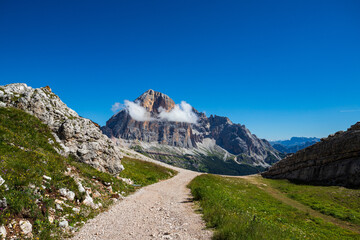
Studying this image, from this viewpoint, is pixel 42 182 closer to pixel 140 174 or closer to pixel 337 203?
pixel 140 174

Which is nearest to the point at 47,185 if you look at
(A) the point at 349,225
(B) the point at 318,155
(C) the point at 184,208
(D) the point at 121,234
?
(D) the point at 121,234

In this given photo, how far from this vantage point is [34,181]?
13.9 metres

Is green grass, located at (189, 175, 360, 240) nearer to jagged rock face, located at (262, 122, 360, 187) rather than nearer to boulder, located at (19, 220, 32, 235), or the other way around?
boulder, located at (19, 220, 32, 235)

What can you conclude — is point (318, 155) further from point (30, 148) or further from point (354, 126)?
point (30, 148)

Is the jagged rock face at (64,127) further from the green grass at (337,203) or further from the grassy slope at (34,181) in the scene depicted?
the green grass at (337,203)

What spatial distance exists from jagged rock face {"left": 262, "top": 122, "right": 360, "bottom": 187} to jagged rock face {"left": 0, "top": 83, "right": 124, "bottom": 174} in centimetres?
5216

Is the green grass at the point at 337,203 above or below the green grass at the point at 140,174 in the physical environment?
above

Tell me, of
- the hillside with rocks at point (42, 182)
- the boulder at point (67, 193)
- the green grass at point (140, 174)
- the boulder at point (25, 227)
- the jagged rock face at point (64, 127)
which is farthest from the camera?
the green grass at point (140, 174)

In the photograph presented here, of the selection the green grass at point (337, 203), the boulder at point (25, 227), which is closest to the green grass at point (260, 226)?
the green grass at point (337, 203)

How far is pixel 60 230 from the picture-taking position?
1223 centimetres

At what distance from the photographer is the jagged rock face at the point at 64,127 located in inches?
1130

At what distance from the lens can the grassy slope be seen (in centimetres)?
1148

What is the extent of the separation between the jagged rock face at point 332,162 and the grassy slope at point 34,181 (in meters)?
50.9

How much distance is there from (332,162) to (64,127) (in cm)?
6400
